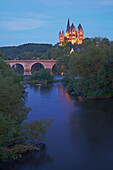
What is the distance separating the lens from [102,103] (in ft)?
69.7

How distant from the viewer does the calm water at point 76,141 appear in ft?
33.0

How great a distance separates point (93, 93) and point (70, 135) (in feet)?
32.8

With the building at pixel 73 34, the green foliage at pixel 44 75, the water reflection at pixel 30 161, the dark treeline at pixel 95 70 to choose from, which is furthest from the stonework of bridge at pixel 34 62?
the water reflection at pixel 30 161

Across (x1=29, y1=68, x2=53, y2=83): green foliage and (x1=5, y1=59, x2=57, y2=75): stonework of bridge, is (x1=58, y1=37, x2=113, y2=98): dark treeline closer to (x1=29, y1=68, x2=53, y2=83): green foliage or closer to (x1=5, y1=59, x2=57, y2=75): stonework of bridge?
(x1=29, y1=68, x2=53, y2=83): green foliage

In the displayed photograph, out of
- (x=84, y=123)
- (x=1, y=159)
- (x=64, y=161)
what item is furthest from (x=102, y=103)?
(x=1, y=159)

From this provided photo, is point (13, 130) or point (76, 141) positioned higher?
point (13, 130)

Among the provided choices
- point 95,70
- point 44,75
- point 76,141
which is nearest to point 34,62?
point 44,75

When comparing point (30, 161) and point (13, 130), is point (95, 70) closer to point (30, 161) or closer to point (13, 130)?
point (30, 161)

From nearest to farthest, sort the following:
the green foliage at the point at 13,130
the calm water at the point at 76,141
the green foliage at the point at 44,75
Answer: the green foliage at the point at 13,130
the calm water at the point at 76,141
the green foliage at the point at 44,75

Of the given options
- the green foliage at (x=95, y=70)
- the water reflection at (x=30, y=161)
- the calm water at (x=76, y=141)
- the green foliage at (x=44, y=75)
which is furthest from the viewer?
the green foliage at (x=44, y=75)

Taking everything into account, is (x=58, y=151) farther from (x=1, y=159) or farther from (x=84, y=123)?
(x=84, y=123)

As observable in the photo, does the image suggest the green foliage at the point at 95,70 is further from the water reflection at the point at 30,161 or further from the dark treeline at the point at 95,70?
the water reflection at the point at 30,161

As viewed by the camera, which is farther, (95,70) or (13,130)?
(95,70)

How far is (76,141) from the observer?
12523 millimetres
